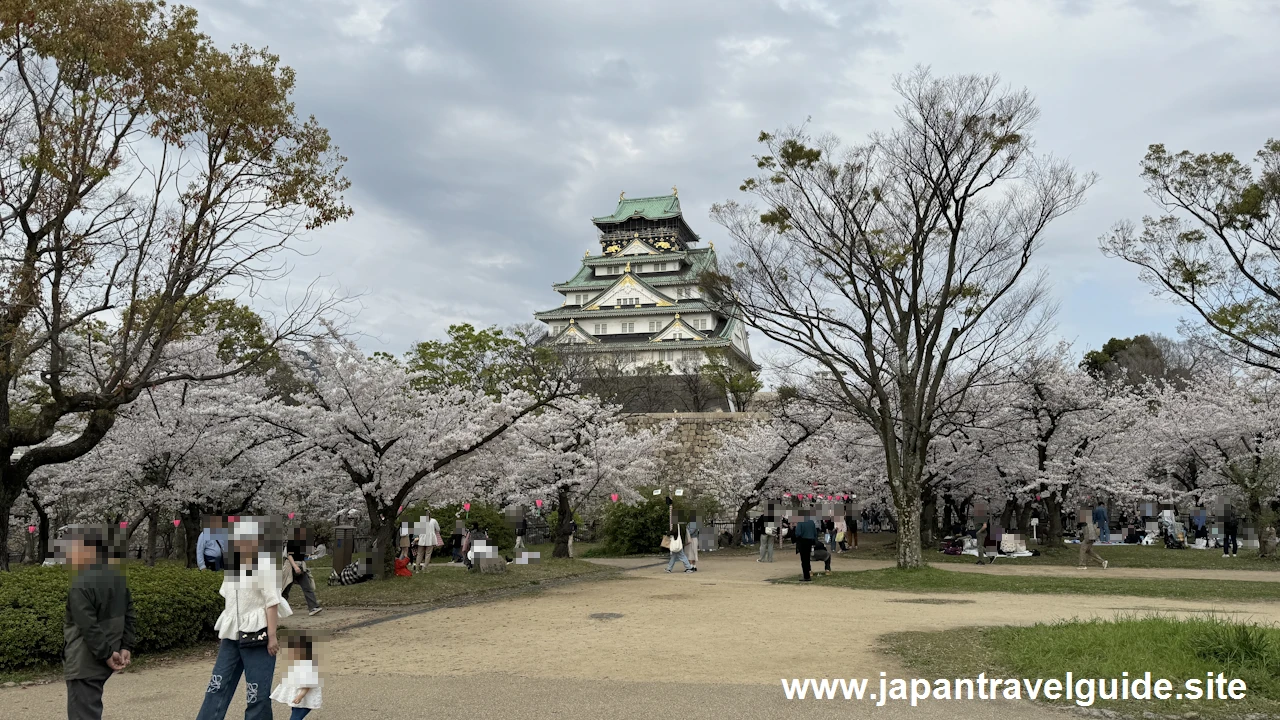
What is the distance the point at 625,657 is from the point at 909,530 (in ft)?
32.5

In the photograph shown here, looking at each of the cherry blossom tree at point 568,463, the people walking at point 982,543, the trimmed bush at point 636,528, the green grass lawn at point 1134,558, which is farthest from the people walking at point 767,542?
the people walking at point 982,543

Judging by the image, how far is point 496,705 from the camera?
5824mm

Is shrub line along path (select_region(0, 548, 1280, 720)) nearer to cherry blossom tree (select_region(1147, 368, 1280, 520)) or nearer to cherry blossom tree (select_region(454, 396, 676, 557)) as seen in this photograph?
cherry blossom tree (select_region(454, 396, 676, 557))

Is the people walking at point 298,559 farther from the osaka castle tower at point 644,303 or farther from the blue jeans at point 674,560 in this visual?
the osaka castle tower at point 644,303

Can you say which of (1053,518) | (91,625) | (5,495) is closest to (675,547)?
(5,495)

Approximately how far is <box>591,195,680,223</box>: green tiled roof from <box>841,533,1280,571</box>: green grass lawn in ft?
130

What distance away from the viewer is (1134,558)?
19703 mm

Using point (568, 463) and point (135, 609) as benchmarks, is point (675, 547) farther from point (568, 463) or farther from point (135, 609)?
point (135, 609)

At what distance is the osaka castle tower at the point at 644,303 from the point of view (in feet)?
161

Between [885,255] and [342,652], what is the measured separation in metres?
11.8

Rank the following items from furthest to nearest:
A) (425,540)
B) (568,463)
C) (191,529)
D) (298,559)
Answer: (568,463)
(191,529)
(425,540)
(298,559)

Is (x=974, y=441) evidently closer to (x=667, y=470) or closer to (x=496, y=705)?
(x=667, y=470)

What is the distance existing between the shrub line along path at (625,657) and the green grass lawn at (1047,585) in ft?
2.79

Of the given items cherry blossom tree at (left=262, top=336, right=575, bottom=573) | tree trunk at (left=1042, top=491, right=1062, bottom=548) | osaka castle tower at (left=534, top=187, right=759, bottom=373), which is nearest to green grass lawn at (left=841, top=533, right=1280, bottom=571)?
tree trunk at (left=1042, top=491, right=1062, bottom=548)
